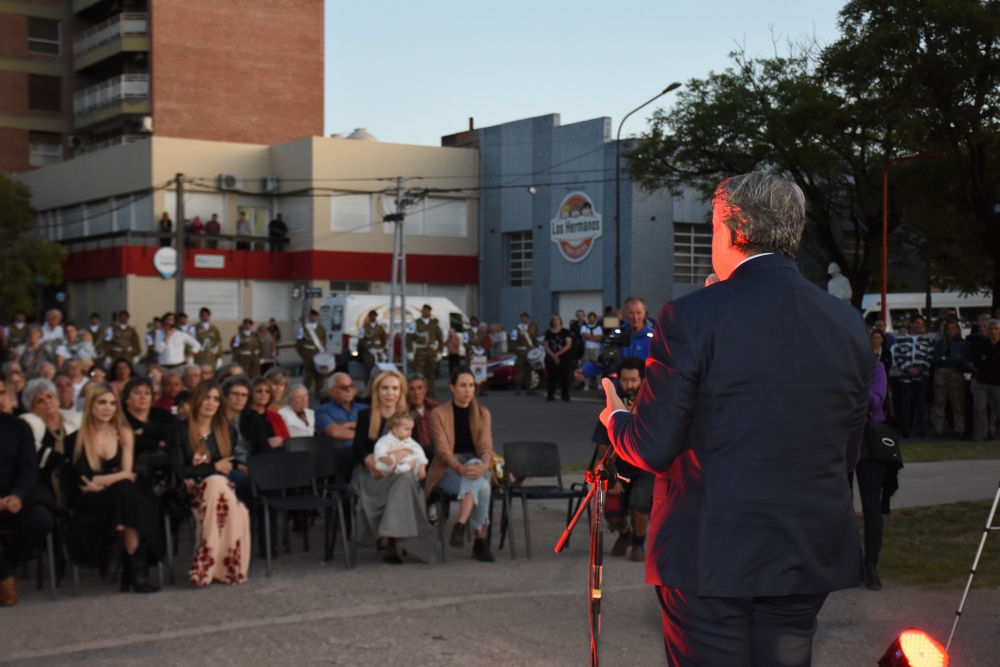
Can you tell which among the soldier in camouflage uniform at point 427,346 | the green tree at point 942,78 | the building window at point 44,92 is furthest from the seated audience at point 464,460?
the building window at point 44,92

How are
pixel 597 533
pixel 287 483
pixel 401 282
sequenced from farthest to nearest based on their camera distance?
pixel 401 282, pixel 287 483, pixel 597 533

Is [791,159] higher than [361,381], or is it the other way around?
[791,159]

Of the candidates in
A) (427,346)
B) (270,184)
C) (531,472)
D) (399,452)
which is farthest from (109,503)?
(270,184)

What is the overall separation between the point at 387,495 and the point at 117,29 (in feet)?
147

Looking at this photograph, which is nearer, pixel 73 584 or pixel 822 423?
pixel 822 423

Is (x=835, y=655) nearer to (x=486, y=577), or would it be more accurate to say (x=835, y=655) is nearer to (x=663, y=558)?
(x=486, y=577)

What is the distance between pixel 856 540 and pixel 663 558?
54cm

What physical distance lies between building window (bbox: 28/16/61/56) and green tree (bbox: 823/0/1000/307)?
39635 mm

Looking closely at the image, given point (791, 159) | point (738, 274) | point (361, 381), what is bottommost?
point (361, 381)

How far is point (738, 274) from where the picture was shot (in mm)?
3164

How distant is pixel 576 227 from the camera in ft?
138

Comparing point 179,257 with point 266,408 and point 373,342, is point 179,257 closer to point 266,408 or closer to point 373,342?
point 373,342

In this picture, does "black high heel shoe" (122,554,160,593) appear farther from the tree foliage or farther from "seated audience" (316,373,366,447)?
the tree foliage

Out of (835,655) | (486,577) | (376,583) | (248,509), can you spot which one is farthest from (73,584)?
(835,655)
